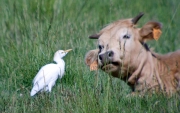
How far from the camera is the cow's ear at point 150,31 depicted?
766 cm

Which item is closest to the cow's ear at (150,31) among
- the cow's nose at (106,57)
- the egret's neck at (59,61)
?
the cow's nose at (106,57)

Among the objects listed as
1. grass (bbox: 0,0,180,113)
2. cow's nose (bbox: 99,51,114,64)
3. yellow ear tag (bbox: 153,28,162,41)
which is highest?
yellow ear tag (bbox: 153,28,162,41)

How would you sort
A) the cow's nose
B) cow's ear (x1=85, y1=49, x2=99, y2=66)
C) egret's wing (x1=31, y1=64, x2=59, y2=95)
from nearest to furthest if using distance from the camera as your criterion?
the cow's nose < egret's wing (x1=31, y1=64, x2=59, y2=95) < cow's ear (x1=85, y1=49, x2=99, y2=66)

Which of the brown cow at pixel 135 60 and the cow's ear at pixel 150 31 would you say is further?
the cow's ear at pixel 150 31

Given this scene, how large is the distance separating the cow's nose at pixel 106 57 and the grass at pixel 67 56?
24 centimetres

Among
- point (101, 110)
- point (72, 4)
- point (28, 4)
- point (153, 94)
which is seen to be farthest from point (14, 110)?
point (72, 4)

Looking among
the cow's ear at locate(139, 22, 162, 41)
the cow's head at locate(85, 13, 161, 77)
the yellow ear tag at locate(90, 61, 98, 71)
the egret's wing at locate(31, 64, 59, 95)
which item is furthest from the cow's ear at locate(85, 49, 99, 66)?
the cow's ear at locate(139, 22, 162, 41)

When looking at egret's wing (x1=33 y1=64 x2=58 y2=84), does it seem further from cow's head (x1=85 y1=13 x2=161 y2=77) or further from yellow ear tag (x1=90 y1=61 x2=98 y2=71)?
cow's head (x1=85 y1=13 x2=161 y2=77)

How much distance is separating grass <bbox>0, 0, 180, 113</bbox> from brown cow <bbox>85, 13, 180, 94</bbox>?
0.21m

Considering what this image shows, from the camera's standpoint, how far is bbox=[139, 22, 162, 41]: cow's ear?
25.1 feet

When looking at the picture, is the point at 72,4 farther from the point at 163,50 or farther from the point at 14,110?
the point at 14,110

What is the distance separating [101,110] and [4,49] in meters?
2.92

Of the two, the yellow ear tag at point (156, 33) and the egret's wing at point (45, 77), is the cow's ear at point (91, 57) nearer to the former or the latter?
the egret's wing at point (45, 77)

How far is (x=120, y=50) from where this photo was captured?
24.0 feet
